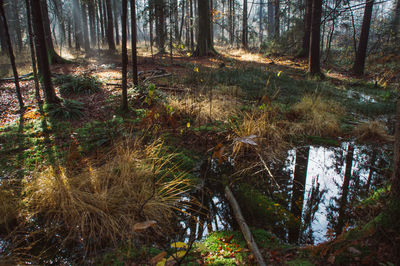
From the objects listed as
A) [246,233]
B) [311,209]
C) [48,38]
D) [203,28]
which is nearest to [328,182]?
[311,209]

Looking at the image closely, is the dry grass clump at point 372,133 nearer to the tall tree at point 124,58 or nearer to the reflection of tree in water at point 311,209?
the reflection of tree in water at point 311,209

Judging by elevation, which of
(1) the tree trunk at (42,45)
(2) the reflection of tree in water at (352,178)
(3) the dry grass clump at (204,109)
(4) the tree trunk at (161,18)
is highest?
(4) the tree trunk at (161,18)

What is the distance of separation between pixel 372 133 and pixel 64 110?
667cm

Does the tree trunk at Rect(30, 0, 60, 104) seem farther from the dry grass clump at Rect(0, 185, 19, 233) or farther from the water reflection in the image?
the water reflection

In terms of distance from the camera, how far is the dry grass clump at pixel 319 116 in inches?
193

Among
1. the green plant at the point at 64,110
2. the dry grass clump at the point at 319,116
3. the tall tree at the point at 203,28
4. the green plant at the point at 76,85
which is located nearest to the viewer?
the dry grass clump at the point at 319,116

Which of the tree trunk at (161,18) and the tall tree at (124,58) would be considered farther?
the tree trunk at (161,18)

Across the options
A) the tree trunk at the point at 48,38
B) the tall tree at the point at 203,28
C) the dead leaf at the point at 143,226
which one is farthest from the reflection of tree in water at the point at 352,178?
the tree trunk at the point at 48,38

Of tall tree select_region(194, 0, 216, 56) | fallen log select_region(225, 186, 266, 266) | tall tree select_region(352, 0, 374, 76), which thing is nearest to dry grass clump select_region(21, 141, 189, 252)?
fallen log select_region(225, 186, 266, 266)

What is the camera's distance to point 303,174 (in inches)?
140

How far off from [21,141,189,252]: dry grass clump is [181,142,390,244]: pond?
509 mm

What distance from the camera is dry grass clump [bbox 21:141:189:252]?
7.72ft

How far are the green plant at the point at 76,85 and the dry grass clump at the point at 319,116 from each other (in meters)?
5.88

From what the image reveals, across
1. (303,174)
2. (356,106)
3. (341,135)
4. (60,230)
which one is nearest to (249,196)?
(303,174)
